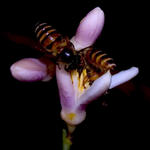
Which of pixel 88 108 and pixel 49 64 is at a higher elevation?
pixel 49 64

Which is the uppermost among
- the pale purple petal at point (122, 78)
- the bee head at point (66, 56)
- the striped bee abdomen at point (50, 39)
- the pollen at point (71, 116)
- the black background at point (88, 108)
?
the striped bee abdomen at point (50, 39)

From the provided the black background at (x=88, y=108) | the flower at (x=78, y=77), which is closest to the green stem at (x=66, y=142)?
the flower at (x=78, y=77)

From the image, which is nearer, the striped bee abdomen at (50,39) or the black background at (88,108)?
the striped bee abdomen at (50,39)

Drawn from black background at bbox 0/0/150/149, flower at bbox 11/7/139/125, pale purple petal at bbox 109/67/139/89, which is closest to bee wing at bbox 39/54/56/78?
flower at bbox 11/7/139/125

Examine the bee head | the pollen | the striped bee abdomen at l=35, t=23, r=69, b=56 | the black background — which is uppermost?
the striped bee abdomen at l=35, t=23, r=69, b=56

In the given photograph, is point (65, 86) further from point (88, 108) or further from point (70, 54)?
point (88, 108)

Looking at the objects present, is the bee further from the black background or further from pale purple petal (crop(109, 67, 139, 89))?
the black background

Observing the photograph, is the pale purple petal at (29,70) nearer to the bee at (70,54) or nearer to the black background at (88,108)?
the bee at (70,54)

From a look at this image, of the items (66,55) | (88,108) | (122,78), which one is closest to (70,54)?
(66,55)
